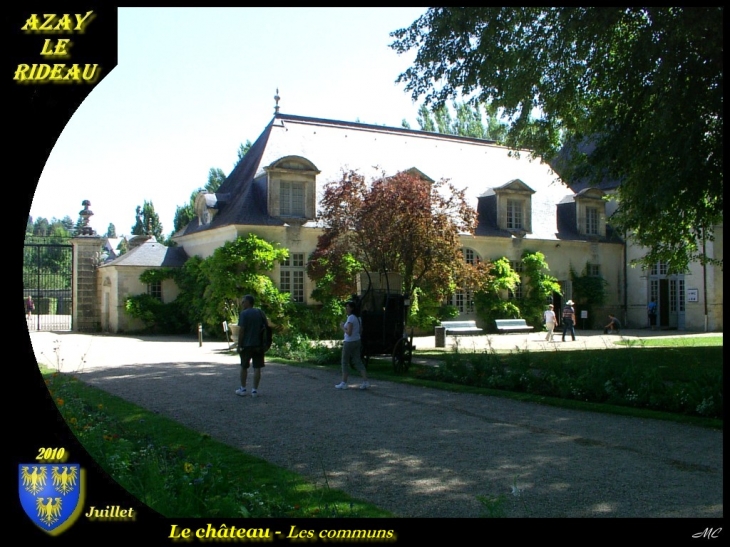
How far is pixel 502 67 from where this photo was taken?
44.4 feet

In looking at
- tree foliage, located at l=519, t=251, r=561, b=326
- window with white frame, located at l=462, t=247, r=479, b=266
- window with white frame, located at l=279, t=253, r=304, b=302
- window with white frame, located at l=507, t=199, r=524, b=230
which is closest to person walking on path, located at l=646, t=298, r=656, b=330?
tree foliage, located at l=519, t=251, r=561, b=326

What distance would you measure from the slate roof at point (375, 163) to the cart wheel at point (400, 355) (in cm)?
1382

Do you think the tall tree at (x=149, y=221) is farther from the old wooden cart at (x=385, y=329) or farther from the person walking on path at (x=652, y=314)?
the old wooden cart at (x=385, y=329)

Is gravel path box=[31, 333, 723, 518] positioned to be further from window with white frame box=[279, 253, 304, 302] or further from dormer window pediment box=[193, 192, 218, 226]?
dormer window pediment box=[193, 192, 218, 226]

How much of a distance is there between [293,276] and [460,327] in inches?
292

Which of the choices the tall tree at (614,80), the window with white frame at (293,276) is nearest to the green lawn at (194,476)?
the tall tree at (614,80)

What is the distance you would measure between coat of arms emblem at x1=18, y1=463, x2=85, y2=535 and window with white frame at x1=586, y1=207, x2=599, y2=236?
33.8 metres

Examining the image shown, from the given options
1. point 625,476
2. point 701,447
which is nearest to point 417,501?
point 625,476

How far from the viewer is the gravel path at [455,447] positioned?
18.1 ft

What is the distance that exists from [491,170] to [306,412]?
2824 cm

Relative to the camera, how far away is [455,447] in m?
7.40

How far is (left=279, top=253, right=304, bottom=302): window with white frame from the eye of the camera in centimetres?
2778

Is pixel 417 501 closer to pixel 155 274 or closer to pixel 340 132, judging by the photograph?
pixel 155 274

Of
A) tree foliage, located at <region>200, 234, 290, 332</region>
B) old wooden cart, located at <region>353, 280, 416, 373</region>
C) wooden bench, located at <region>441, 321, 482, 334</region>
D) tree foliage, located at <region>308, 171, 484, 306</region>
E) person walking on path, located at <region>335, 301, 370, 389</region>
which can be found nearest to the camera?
person walking on path, located at <region>335, 301, 370, 389</region>
